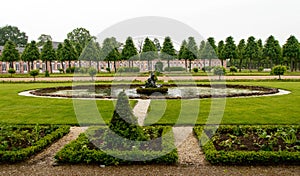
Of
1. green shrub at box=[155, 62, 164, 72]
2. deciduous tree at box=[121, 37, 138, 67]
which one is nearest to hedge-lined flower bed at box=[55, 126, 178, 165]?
green shrub at box=[155, 62, 164, 72]

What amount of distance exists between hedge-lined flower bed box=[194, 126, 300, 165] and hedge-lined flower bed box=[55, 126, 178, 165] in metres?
0.92

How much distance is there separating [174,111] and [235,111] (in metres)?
2.40

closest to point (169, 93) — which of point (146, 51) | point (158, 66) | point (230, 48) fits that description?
point (158, 66)

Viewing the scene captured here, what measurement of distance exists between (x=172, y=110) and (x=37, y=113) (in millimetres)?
5333

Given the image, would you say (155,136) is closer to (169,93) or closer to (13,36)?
(169,93)

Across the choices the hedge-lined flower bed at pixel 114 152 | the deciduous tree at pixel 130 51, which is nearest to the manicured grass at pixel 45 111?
the hedge-lined flower bed at pixel 114 152

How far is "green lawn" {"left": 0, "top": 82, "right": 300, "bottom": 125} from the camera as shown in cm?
936

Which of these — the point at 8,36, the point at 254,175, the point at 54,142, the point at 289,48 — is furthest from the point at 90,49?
the point at 8,36

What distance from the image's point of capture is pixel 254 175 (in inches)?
199

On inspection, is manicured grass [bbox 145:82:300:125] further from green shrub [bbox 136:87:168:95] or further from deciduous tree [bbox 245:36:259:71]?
deciduous tree [bbox 245:36:259:71]

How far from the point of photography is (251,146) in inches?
252

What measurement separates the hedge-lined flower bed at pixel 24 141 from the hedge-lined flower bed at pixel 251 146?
3.85 metres

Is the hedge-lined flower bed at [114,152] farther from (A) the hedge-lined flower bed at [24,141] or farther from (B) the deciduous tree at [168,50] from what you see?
(B) the deciduous tree at [168,50]

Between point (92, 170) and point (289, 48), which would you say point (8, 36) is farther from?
point (92, 170)
